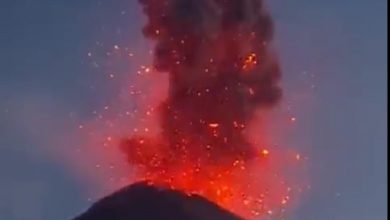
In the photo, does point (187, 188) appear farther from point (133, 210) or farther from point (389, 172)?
point (389, 172)

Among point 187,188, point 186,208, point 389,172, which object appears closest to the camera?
point 389,172

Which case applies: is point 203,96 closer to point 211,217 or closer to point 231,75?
point 231,75

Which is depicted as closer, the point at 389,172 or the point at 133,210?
the point at 389,172

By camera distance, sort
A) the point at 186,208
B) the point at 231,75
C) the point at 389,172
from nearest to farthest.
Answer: the point at 389,172 < the point at 231,75 < the point at 186,208

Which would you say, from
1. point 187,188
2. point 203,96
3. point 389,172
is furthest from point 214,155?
point 389,172

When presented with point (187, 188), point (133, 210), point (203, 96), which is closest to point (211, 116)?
point (203, 96)

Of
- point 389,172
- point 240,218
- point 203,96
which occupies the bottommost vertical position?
point 389,172

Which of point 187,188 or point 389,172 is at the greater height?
point 187,188
